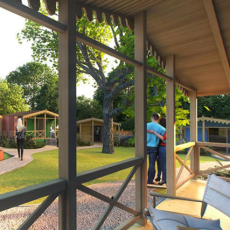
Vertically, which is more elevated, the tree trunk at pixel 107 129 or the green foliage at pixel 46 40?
the green foliage at pixel 46 40

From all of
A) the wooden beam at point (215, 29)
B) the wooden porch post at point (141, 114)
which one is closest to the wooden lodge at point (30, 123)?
the wooden porch post at point (141, 114)

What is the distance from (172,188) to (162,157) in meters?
0.86

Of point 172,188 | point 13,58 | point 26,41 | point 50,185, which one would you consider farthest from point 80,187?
point 13,58

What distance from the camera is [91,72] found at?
13.0 meters

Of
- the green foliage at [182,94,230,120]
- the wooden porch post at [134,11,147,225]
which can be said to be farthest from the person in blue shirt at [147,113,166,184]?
the green foliage at [182,94,230,120]

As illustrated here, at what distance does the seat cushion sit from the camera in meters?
1.72

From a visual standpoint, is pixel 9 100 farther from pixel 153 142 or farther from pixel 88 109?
pixel 153 142

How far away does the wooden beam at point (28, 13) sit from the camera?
1.28 m

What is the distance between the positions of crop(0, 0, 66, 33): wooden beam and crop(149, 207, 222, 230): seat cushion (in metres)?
1.84

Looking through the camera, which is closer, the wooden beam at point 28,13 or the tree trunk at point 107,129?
the wooden beam at point 28,13

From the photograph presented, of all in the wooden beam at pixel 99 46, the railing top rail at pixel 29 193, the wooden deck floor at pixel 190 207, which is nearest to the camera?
the railing top rail at pixel 29 193

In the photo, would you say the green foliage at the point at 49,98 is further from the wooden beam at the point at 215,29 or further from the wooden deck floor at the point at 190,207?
the wooden beam at the point at 215,29

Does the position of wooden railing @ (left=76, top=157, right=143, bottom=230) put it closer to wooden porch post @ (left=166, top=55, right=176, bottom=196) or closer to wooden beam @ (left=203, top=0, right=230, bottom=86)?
wooden porch post @ (left=166, top=55, right=176, bottom=196)

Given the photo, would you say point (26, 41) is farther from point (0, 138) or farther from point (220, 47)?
point (220, 47)
